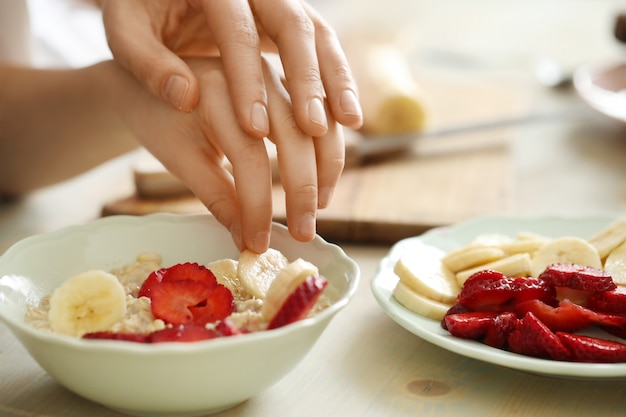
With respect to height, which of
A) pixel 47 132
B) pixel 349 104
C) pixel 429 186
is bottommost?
pixel 429 186

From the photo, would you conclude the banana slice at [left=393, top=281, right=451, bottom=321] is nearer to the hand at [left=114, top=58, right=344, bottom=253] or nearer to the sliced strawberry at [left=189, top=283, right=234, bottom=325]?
the hand at [left=114, top=58, right=344, bottom=253]

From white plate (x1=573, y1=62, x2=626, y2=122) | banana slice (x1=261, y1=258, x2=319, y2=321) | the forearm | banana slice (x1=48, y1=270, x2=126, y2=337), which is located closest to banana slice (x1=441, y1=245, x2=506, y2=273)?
banana slice (x1=261, y1=258, x2=319, y2=321)

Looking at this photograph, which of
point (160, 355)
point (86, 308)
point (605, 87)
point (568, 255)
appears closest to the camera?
point (160, 355)

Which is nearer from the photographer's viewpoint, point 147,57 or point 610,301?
point 610,301

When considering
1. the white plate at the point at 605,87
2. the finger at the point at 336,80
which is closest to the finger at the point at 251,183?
the finger at the point at 336,80

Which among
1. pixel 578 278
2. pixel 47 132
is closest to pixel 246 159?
pixel 578 278

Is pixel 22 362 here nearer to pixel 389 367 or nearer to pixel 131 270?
pixel 131 270

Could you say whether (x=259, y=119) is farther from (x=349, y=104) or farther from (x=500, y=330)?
(x=500, y=330)
